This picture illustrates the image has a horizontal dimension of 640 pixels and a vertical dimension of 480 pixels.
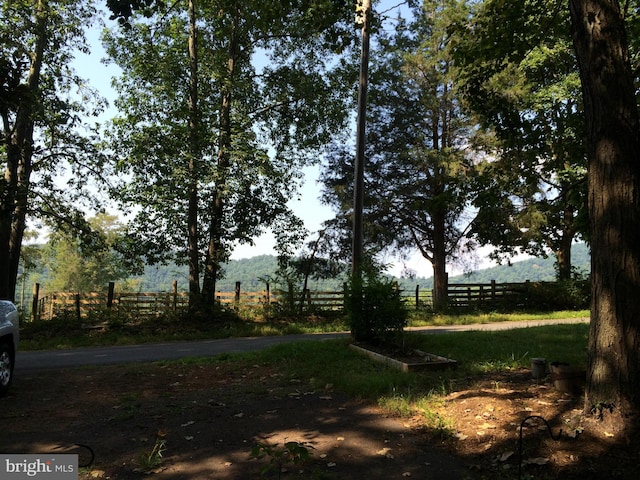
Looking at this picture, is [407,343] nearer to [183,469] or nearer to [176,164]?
[183,469]

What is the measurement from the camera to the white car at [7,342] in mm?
6887

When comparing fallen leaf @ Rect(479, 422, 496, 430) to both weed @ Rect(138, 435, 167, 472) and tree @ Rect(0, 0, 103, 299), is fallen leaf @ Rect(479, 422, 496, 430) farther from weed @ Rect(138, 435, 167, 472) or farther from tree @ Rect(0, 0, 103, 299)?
tree @ Rect(0, 0, 103, 299)

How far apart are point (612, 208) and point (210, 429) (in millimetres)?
4485

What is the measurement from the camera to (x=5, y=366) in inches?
275

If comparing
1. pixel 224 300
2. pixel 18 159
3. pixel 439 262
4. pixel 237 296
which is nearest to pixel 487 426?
pixel 224 300

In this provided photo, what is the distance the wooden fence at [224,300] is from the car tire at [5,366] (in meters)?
10.9

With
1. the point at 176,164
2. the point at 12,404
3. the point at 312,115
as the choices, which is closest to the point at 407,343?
the point at 12,404

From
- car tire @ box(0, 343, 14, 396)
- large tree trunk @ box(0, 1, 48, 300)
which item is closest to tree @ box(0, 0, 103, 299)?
large tree trunk @ box(0, 1, 48, 300)

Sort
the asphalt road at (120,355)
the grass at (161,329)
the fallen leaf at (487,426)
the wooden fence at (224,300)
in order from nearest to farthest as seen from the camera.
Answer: the fallen leaf at (487,426) < the asphalt road at (120,355) < the grass at (161,329) < the wooden fence at (224,300)

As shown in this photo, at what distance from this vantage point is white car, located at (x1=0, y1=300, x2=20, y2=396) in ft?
22.6

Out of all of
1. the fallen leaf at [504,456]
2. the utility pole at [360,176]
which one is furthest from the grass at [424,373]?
the utility pole at [360,176]

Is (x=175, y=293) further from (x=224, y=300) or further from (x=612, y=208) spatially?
(x=612, y=208)

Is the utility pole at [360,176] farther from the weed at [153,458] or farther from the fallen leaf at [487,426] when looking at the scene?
the weed at [153,458]

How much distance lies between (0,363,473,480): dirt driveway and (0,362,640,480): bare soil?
0.04ft
